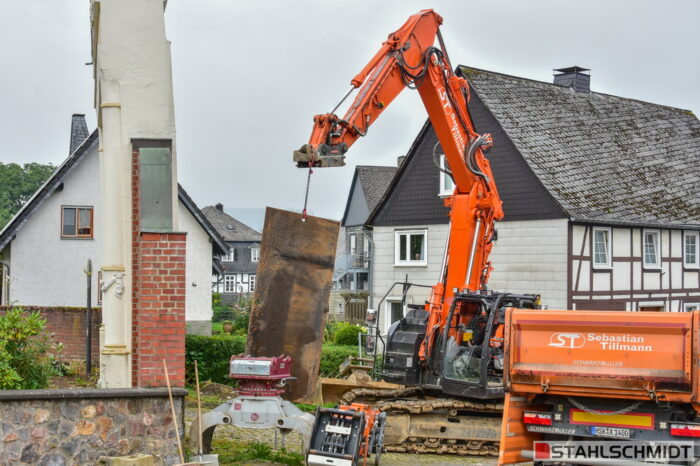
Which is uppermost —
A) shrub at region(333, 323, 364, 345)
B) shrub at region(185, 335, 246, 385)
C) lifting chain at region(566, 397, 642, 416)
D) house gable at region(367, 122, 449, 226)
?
house gable at region(367, 122, 449, 226)

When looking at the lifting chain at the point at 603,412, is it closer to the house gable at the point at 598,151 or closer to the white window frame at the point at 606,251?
the house gable at the point at 598,151

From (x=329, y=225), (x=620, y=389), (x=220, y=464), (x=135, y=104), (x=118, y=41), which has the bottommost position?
(x=220, y=464)

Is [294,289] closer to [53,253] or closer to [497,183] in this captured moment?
[497,183]

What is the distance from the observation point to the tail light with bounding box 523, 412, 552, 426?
38.9 feet

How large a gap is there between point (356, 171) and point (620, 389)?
5200 cm

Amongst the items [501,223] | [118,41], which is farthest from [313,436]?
[501,223]

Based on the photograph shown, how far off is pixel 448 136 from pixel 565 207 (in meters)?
11.1

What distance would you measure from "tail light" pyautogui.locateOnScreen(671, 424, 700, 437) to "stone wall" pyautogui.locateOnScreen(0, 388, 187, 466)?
541 cm

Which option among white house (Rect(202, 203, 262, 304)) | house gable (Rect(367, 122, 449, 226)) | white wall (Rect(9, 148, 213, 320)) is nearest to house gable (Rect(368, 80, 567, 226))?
house gable (Rect(367, 122, 449, 226))

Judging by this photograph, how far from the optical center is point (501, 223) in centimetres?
2898

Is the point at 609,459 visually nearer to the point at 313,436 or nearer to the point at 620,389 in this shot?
the point at 620,389

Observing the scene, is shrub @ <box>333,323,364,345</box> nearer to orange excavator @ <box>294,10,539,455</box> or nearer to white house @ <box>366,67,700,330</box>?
white house @ <box>366,67,700,330</box>

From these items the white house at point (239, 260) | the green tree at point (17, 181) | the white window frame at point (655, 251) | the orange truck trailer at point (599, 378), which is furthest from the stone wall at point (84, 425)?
the green tree at point (17, 181)

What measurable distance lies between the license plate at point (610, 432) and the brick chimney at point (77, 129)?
108ft
